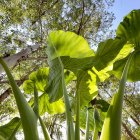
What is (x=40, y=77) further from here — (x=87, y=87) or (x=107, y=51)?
(x=107, y=51)

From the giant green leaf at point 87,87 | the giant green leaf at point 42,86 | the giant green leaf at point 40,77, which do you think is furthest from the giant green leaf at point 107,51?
the giant green leaf at point 40,77

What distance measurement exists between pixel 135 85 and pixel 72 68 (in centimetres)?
677

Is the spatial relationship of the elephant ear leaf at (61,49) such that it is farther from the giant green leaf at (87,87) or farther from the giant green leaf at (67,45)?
the giant green leaf at (87,87)

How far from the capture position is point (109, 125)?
3.95 feet

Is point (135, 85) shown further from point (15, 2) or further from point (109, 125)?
point (109, 125)

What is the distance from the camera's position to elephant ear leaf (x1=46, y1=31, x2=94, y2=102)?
1.81m

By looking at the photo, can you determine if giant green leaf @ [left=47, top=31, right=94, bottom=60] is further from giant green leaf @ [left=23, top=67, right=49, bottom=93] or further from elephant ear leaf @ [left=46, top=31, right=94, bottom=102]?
giant green leaf @ [left=23, top=67, right=49, bottom=93]

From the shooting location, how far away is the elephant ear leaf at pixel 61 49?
5.93 ft

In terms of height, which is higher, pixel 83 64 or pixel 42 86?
pixel 42 86

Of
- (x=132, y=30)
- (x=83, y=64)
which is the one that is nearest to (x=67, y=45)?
(x=83, y=64)

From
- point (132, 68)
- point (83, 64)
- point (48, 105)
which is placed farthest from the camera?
point (48, 105)

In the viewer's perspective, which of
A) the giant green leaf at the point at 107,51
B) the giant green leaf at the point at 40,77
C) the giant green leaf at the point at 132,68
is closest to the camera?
the giant green leaf at the point at 107,51

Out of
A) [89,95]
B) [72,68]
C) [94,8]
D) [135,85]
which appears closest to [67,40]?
[72,68]

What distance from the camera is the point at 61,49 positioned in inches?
73.5
